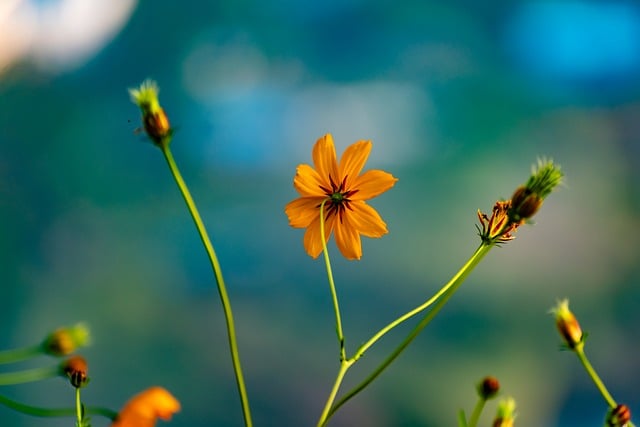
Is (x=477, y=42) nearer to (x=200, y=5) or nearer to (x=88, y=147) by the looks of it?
(x=200, y=5)

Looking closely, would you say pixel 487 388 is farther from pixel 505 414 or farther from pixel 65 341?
pixel 65 341

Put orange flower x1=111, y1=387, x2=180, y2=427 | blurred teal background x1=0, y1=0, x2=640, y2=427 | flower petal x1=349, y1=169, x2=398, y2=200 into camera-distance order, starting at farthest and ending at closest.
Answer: blurred teal background x1=0, y1=0, x2=640, y2=427 → flower petal x1=349, y1=169, x2=398, y2=200 → orange flower x1=111, y1=387, x2=180, y2=427

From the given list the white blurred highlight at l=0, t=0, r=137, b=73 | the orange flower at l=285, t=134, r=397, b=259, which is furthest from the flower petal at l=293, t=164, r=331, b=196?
the white blurred highlight at l=0, t=0, r=137, b=73

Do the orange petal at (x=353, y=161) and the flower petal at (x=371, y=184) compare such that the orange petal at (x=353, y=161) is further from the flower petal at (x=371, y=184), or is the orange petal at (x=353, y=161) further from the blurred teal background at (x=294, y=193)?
the blurred teal background at (x=294, y=193)

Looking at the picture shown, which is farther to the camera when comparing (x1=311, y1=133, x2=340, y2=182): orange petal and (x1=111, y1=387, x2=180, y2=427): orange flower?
(x1=311, y1=133, x2=340, y2=182): orange petal

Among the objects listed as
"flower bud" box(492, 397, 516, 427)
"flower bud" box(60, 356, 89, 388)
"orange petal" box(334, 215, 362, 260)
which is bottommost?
"flower bud" box(492, 397, 516, 427)

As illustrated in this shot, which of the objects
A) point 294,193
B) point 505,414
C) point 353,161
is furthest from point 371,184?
point 294,193

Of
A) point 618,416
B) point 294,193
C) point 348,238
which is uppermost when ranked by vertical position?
point 294,193

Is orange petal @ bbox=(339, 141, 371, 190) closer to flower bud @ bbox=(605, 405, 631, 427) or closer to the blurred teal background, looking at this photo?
flower bud @ bbox=(605, 405, 631, 427)
